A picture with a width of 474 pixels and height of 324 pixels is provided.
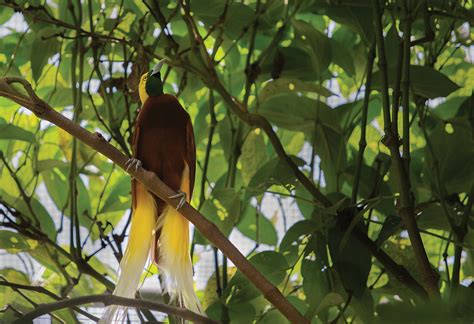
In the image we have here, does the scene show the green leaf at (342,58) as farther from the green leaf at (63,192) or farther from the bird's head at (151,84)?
the green leaf at (63,192)

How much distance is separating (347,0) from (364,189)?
0.81 feet

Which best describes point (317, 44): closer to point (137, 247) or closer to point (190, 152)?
point (190, 152)

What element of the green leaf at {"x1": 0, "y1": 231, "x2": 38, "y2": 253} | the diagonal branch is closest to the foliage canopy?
the green leaf at {"x1": 0, "y1": 231, "x2": 38, "y2": 253}

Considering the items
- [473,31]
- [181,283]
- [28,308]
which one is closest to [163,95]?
[181,283]

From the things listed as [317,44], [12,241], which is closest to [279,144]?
[317,44]

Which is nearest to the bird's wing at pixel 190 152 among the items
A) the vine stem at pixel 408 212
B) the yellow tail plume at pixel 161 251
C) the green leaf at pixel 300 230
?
the yellow tail plume at pixel 161 251

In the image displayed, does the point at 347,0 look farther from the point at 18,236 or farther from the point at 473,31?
the point at 18,236

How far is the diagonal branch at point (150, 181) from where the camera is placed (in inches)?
22.0

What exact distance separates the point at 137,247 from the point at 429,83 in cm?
40

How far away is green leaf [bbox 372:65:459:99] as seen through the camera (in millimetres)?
847

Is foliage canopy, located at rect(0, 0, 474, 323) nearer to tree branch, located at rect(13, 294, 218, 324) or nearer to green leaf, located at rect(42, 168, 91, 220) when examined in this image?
green leaf, located at rect(42, 168, 91, 220)

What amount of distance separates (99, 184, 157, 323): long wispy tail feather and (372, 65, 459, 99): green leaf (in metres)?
0.34

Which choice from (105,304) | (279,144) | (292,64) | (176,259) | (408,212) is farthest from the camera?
(292,64)

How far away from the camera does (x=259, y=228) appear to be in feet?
3.48
